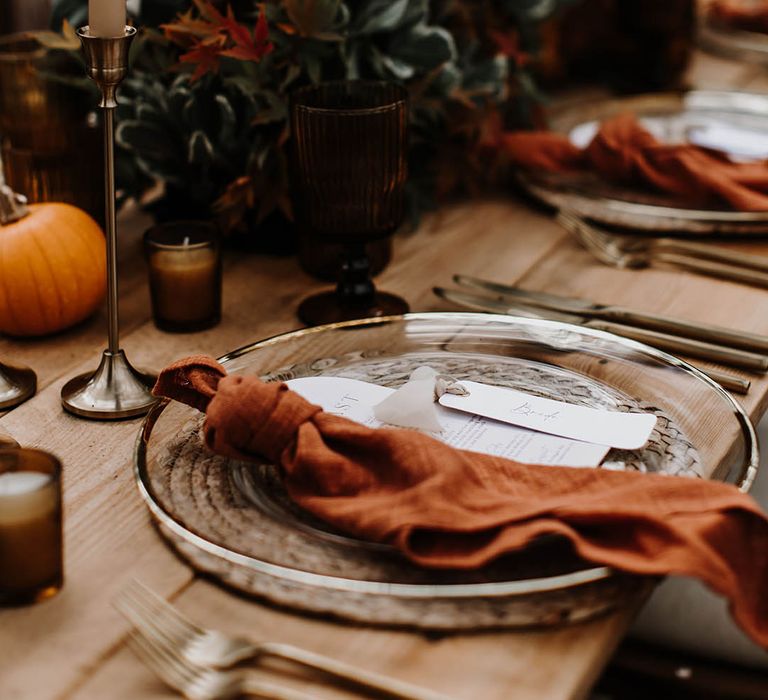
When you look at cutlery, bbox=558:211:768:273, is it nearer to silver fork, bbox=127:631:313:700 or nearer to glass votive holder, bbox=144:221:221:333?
glass votive holder, bbox=144:221:221:333

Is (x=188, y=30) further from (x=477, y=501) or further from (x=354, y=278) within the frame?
(x=477, y=501)

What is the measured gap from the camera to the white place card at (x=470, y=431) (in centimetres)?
78

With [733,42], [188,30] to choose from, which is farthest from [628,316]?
[733,42]

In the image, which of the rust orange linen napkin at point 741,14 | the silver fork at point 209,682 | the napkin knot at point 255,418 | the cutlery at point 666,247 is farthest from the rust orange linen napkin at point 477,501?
the rust orange linen napkin at point 741,14

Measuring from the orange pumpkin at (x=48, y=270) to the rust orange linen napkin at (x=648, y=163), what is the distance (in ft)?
2.09

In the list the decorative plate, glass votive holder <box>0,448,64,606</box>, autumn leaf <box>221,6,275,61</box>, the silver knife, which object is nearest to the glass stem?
the silver knife

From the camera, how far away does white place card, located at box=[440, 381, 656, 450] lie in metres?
0.80

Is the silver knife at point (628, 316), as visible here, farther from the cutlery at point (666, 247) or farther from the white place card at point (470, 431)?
the white place card at point (470, 431)

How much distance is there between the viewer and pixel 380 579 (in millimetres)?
655

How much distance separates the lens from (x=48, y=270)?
3.42ft

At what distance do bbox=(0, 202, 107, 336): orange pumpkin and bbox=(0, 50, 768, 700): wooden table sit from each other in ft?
0.11

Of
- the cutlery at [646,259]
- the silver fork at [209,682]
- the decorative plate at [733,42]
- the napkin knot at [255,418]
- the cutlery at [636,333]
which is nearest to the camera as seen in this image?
the silver fork at [209,682]

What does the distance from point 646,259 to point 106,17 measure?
0.70 metres

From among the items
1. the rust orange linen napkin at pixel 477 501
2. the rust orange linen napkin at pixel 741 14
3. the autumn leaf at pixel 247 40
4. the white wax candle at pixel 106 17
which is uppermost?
the white wax candle at pixel 106 17
